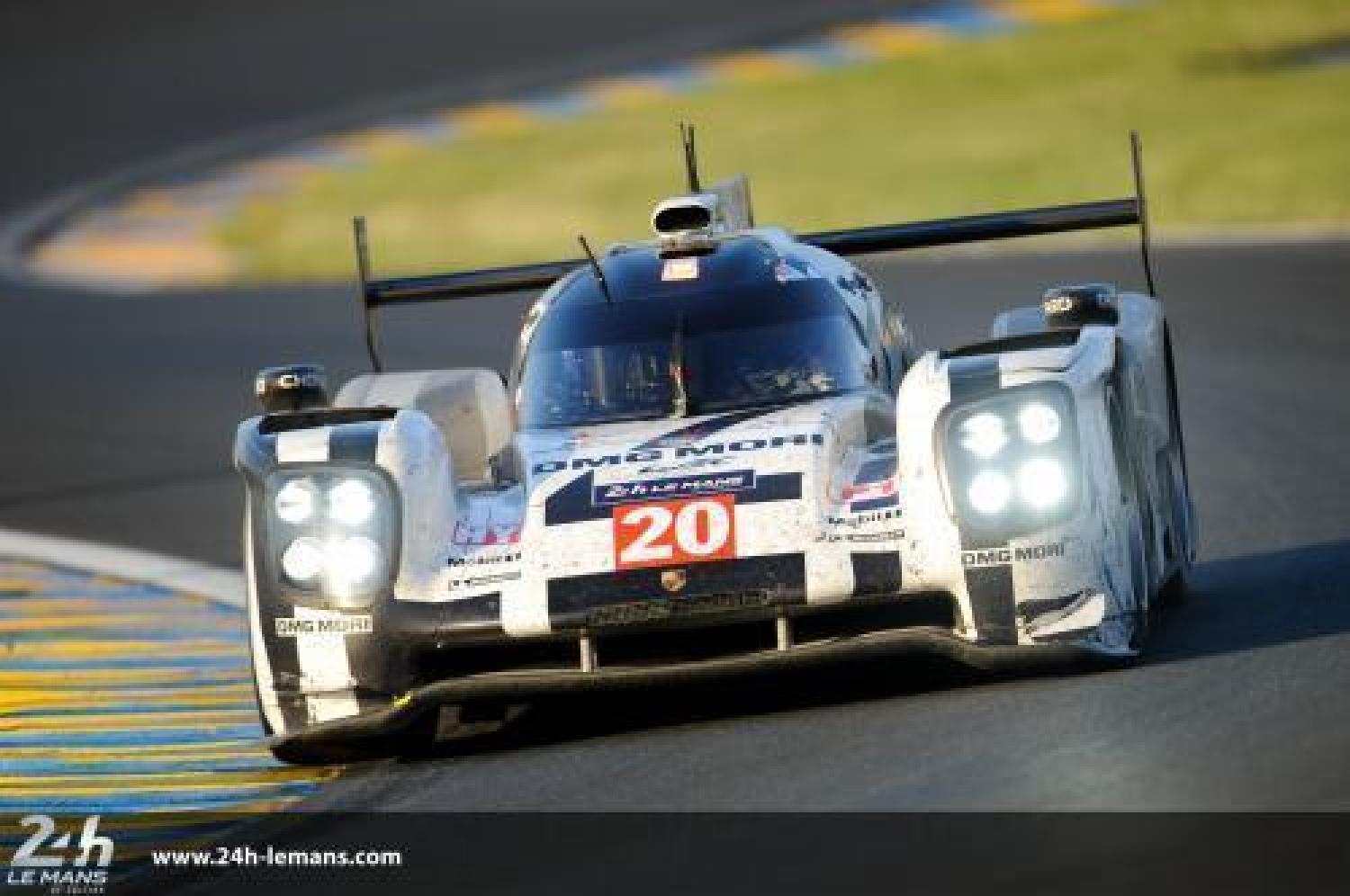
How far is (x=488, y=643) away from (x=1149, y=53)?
745 inches

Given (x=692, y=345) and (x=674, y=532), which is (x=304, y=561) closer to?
(x=674, y=532)

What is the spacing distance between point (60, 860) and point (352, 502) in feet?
4.84

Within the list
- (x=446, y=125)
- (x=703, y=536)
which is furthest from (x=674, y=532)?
(x=446, y=125)

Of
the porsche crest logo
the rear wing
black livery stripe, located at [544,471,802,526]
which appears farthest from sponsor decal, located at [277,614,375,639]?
the rear wing

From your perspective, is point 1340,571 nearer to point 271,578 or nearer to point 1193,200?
point 271,578

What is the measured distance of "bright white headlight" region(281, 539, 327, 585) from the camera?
27.4 feet

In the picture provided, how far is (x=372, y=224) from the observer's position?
23.6m

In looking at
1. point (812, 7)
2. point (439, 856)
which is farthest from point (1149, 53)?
point (439, 856)

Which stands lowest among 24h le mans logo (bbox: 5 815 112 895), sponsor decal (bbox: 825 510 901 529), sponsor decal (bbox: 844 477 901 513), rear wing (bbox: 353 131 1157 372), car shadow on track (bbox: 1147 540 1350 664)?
car shadow on track (bbox: 1147 540 1350 664)

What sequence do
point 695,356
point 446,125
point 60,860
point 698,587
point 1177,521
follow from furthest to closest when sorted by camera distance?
1. point 446,125
2. point 1177,521
3. point 695,356
4. point 698,587
5. point 60,860

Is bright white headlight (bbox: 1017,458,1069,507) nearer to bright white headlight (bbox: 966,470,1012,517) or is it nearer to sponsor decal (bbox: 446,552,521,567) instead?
bright white headlight (bbox: 966,470,1012,517)

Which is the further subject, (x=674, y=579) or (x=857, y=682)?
(x=857, y=682)

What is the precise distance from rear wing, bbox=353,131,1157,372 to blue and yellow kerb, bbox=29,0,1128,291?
41.4ft

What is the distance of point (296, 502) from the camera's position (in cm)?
845
